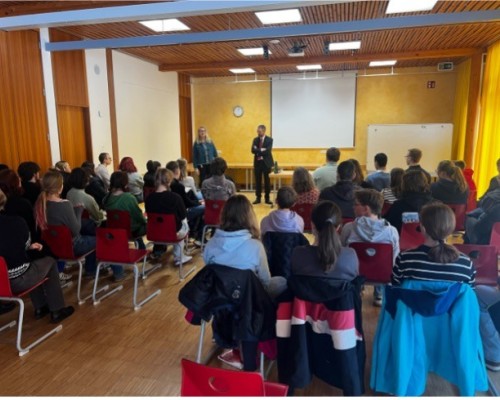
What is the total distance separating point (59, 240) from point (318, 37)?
18.1 feet

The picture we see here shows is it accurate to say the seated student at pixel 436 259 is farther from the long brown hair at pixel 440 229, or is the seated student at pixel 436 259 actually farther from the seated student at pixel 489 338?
the seated student at pixel 489 338

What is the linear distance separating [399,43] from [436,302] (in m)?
6.59

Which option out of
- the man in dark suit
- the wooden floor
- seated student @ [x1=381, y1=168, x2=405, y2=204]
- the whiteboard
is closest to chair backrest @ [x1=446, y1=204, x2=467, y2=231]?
seated student @ [x1=381, y1=168, x2=405, y2=204]

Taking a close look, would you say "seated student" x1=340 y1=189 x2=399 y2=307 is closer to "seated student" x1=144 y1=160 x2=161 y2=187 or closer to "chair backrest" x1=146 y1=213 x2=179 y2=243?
"chair backrest" x1=146 y1=213 x2=179 y2=243

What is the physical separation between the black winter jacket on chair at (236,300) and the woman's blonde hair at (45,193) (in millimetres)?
1736

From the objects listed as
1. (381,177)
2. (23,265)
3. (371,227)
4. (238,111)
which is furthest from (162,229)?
(238,111)

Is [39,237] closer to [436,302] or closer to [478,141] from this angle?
[436,302]

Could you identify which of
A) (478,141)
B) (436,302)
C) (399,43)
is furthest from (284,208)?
(478,141)

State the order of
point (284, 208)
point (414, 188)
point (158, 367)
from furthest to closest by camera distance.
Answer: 1. point (414, 188)
2. point (284, 208)
3. point (158, 367)

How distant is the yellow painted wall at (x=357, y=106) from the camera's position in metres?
9.58

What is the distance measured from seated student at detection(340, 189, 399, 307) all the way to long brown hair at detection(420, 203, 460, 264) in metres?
0.64

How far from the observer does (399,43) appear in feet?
23.6

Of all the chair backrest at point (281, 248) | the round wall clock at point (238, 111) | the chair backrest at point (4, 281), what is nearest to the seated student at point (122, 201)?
the chair backrest at point (4, 281)

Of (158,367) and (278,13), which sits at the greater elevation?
(278,13)
